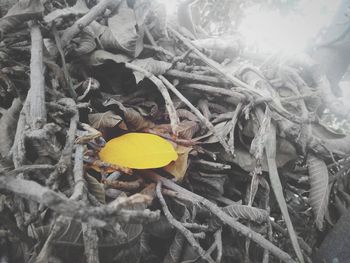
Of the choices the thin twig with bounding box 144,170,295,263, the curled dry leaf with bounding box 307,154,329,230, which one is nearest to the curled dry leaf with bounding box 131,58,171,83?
the thin twig with bounding box 144,170,295,263

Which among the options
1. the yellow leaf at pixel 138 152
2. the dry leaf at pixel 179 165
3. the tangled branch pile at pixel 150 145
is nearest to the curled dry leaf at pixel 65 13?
the tangled branch pile at pixel 150 145

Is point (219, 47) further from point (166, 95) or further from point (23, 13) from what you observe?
point (23, 13)

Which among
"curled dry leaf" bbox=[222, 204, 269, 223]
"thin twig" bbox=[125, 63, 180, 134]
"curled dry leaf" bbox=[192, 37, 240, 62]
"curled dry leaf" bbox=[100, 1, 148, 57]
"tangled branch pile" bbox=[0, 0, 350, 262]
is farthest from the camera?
"curled dry leaf" bbox=[192, 37, 240, 62]

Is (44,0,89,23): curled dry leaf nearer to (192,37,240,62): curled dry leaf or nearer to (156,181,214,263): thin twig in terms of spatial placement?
(192,37,240,62): curled dry leaf

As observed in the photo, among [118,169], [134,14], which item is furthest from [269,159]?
[134,14]

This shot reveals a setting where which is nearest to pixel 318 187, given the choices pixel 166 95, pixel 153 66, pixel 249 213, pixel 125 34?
pixel 249 213

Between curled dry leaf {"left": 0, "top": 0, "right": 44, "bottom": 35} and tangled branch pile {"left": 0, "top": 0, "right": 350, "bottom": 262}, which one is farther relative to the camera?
curled dry leaf {"left": 0, "top": 0, "right": 44, "bottom": 35}

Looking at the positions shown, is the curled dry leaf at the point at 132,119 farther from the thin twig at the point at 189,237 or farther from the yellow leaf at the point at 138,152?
the thin twig at the point at 189,237
